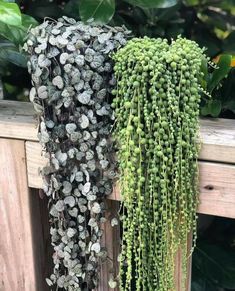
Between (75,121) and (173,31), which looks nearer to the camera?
(75,121)

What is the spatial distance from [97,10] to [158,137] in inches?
18.0

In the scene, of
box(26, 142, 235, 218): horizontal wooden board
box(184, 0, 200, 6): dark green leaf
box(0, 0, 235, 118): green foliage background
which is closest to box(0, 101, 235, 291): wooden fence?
box(26, 142, 235, 218): horizontal wooden board

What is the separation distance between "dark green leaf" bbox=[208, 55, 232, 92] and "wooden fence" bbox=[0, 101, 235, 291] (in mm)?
89

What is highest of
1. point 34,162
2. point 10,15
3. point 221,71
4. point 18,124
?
point 10,15

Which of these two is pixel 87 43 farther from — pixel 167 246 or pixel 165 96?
pixel 167 246

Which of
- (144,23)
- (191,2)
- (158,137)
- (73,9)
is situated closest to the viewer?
(158,137)

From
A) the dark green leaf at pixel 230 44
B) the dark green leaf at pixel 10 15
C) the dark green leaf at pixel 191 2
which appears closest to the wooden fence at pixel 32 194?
the dark green leaf at pixel 10 15

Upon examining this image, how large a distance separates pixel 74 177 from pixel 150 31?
0.85m

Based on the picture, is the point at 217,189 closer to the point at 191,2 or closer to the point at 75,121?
the point at 75,121

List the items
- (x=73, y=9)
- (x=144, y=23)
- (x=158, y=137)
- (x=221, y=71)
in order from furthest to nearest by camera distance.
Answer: (x=144, y=23) < (x=73, y=9) < (x=221, y=71) < (x=158, y=137)

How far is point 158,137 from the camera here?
1.04m

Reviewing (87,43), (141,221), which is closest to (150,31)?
(87,43)

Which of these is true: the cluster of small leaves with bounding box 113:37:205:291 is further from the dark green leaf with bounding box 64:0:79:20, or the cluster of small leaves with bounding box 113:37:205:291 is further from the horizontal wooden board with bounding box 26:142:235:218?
the dark green leaf with bounding box 64:0:79:20

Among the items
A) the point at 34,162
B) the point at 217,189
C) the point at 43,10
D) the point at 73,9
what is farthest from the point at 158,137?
the point at 43,10
